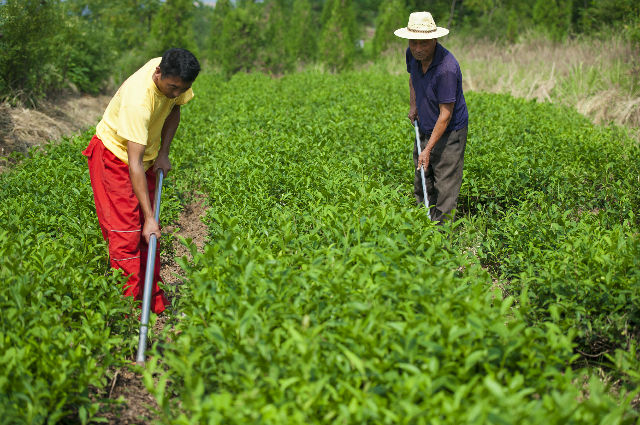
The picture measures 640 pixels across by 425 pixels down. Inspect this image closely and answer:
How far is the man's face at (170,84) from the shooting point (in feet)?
11.3

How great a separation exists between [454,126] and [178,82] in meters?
2.54

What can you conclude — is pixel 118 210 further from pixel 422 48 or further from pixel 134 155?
pixel 422 48

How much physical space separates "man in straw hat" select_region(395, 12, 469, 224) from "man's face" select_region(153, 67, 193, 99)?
6.64ft

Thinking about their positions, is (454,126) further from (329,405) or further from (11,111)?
(11,111)

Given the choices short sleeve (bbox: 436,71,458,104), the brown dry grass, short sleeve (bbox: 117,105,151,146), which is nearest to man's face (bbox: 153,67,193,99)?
short sleeve (bbox: 117,105,151,146)

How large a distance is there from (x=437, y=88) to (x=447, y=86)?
0.14 metres

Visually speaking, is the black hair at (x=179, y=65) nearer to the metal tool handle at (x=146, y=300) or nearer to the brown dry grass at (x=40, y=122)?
the metal tool handle at (x=146, y=300)

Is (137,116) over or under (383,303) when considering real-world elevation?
over

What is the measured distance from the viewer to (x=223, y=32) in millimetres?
19125

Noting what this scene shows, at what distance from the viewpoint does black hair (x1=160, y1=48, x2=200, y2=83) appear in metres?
3.38

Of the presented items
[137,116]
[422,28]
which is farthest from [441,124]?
[137,116]

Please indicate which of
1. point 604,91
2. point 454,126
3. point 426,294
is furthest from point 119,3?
point 426,294

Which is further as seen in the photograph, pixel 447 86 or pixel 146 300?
pixel 447 86

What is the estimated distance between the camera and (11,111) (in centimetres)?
894
